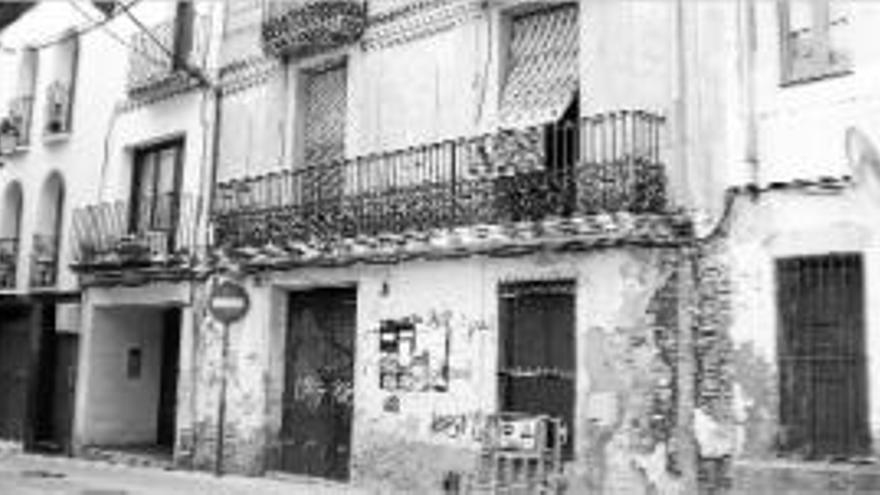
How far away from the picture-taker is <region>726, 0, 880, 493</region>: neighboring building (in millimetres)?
11273

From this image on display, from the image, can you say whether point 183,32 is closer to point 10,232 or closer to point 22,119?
point 22,119

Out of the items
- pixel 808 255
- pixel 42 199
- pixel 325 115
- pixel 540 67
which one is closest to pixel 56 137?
pixel 42 199

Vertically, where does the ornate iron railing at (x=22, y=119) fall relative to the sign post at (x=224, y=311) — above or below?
above

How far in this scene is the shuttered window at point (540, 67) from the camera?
1438 centimetres

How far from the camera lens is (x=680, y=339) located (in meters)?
12.5

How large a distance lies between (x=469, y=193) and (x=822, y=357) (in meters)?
4.66

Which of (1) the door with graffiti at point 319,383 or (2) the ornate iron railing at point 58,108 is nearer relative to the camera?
(1) the door with graffiti at point 319,383

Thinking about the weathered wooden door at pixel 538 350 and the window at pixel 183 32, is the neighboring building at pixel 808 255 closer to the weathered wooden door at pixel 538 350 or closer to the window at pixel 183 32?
the weathered wooden door at pixel 538 350

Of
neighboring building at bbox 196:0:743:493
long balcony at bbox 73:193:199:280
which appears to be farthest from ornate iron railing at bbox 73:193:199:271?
neighboring building at bbox 196:0:743:493

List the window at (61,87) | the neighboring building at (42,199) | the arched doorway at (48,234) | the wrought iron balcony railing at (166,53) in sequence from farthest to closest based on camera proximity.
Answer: the window at (61,87), the arched doorway at (48,234), the neighboring building at (42,199), the wrought iron balcony railing at (166,53)

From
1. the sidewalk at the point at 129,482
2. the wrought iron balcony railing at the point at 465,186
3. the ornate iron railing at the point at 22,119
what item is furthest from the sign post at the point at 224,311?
the ornate iron railing at the point at 22,119

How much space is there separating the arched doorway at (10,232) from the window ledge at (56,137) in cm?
156

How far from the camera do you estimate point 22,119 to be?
80.0ft

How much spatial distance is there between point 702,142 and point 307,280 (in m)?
6.34
